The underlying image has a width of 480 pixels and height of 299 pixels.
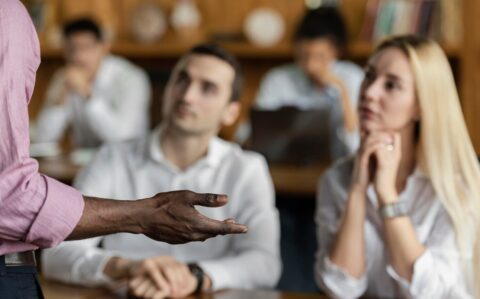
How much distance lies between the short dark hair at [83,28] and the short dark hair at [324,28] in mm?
1112

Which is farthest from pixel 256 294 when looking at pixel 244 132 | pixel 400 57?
pixel 244 132

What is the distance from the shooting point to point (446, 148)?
7.98 feet

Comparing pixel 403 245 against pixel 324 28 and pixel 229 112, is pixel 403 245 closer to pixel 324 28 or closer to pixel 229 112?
pixel 229 112

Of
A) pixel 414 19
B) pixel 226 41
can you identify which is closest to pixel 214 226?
pixel 414 19

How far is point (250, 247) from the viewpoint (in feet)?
8.91

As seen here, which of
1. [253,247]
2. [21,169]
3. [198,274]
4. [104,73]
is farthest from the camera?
[104,73]

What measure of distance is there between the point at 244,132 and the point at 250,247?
2.43 metres

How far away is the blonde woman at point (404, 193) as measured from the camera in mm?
2340

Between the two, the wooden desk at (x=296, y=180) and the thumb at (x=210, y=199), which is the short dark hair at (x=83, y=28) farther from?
the thumb at (x=210, y=199)

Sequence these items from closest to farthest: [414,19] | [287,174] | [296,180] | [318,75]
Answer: [296,180] → [287,174] → [318,75] → [414,19]

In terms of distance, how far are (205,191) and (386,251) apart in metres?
0.63

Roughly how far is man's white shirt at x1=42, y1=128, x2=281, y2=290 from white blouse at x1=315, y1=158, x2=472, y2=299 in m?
Result: 0.20

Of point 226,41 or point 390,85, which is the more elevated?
point 390,85

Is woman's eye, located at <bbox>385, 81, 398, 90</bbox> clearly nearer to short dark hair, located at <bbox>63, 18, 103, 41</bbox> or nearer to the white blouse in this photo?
the white blouse
